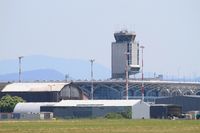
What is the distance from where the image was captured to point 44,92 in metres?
178

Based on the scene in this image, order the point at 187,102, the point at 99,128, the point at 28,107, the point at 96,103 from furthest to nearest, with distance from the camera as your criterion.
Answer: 1. the point at 187,102
2. the point at 28,107
3. the point at 96,103
4. the point at 99,128

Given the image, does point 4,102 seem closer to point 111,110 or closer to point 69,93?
point 69,93

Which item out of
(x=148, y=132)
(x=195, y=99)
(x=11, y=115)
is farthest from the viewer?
(x=195, y=99)

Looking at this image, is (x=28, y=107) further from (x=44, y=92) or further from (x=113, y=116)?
(x=113, y=116)

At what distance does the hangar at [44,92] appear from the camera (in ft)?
578

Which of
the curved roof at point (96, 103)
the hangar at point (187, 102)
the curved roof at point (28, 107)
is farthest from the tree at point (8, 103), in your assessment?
the hangar at point (187, 102)

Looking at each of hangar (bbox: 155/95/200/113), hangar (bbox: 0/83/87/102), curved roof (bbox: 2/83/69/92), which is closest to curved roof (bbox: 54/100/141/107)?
hangar (bbox: 0/83/87/102)

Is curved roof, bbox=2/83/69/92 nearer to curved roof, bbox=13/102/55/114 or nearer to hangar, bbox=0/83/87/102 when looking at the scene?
hangar, bbox=0/83/87/102

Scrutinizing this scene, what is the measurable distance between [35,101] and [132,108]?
115ft

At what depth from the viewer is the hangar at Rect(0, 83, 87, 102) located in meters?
176

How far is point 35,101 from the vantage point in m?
179

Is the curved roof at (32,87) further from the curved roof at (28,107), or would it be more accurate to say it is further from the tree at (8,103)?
the curved roof at (28,107)

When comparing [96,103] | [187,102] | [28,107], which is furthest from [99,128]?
[187,102]

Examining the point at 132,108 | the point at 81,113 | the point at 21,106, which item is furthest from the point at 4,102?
the point at 132,108
